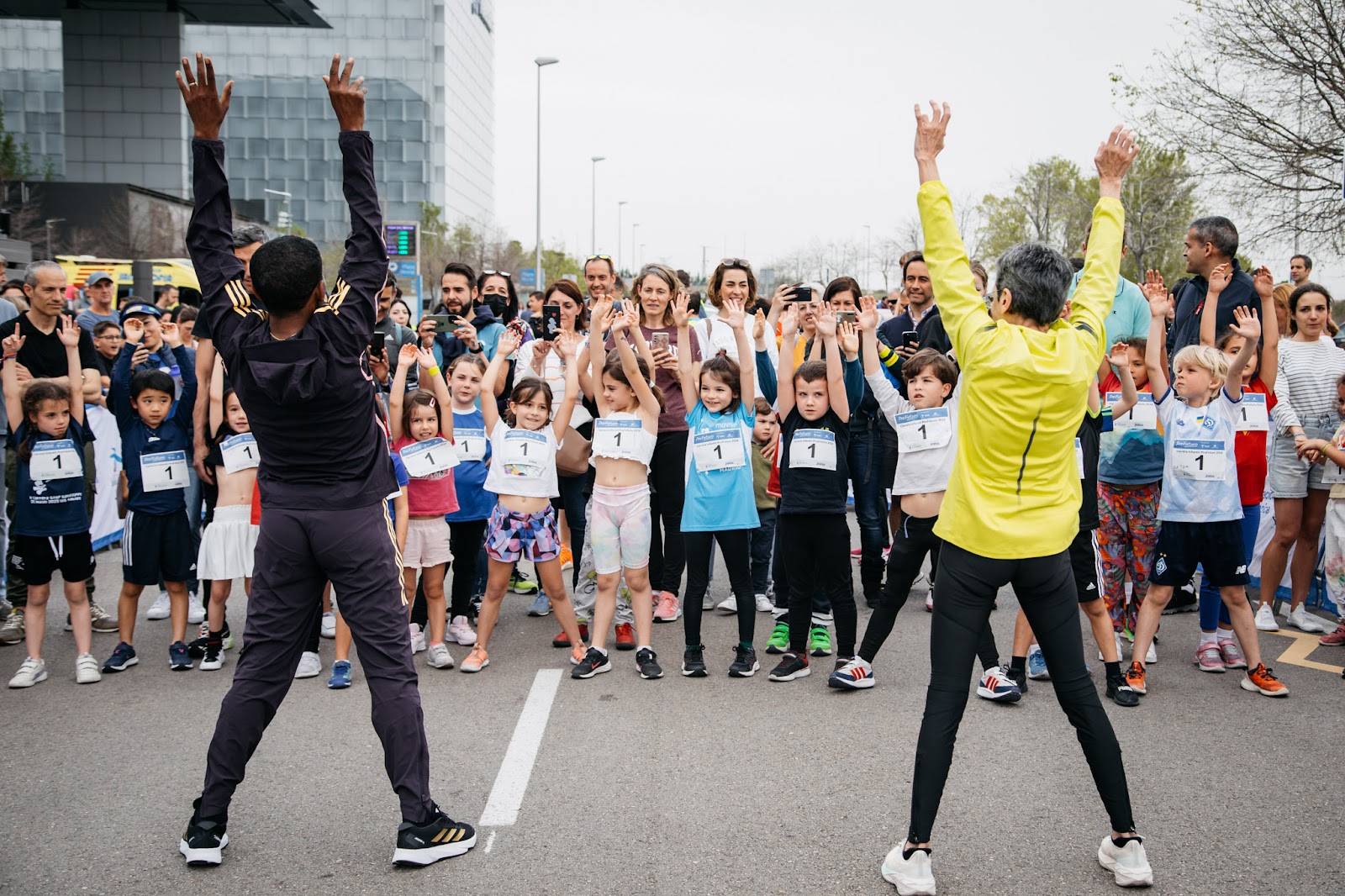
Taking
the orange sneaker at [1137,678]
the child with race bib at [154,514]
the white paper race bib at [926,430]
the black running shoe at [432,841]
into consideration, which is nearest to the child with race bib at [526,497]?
the child with race bib at [154,514]

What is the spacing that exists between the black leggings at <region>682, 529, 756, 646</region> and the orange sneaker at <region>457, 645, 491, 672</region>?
117 centimetres

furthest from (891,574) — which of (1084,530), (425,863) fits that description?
(425,863)

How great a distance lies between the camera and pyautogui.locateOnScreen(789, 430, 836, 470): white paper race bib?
607 cm

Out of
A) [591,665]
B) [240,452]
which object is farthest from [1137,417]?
[240,452]

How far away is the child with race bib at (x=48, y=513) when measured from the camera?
19.8ft

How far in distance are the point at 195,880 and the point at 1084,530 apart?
436 cm

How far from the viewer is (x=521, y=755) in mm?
4793

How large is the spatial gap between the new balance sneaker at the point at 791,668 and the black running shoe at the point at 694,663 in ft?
1.24

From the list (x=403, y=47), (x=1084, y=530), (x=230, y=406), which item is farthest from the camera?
(x=403, y=47)

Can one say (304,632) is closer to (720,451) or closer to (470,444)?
(720,451)

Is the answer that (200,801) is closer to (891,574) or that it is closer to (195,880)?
(195,880)

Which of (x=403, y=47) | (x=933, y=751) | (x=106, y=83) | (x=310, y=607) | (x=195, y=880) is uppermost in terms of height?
(x=403, y=47)

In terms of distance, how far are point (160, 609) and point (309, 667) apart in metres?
2.16

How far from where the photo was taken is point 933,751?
361 cm
